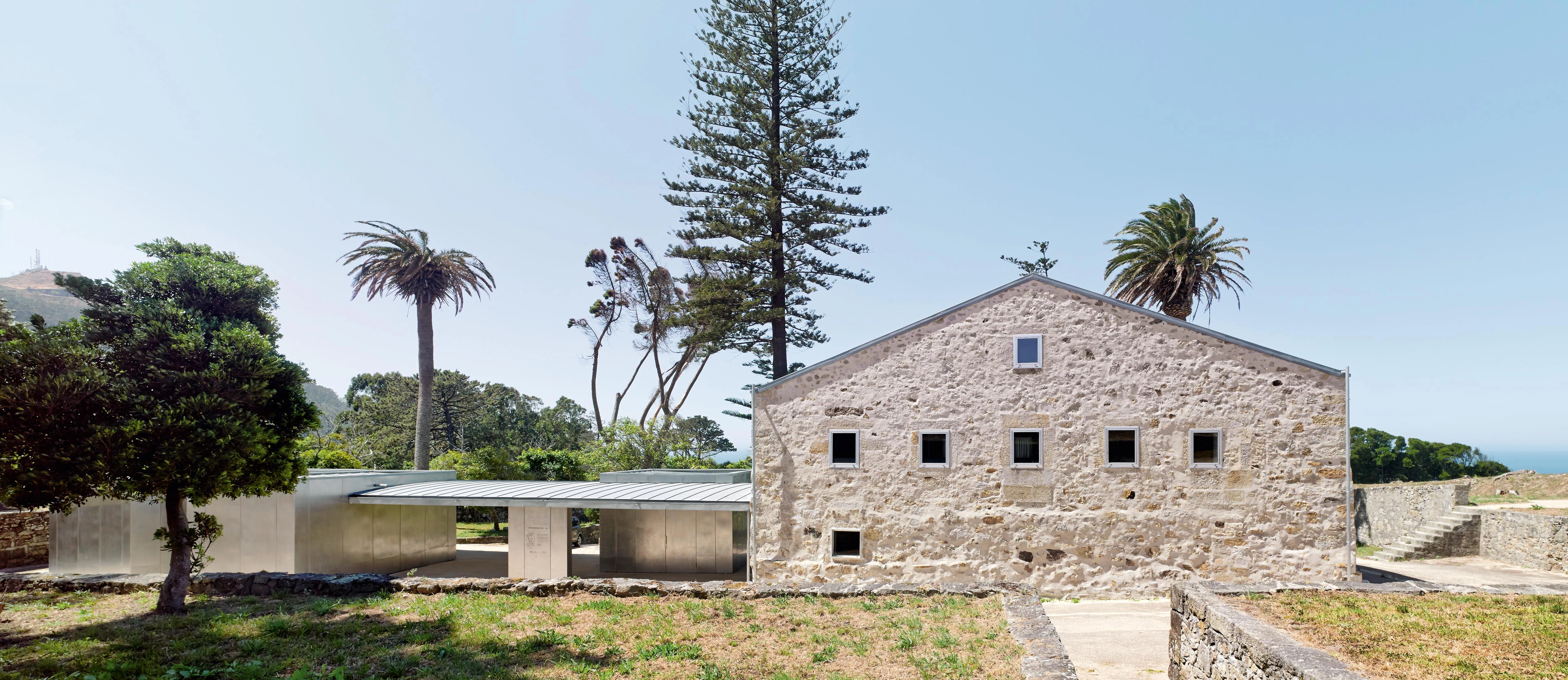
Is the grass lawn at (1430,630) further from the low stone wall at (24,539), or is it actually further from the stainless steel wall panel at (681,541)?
the low stone wall at (24,539)

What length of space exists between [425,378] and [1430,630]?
102 feet

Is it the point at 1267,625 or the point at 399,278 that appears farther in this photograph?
the point at 399,278

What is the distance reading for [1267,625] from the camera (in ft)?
20.8

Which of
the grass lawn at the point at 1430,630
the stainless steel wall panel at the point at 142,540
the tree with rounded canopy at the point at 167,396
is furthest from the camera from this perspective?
the stainless steel wall panel at the point at 142,540

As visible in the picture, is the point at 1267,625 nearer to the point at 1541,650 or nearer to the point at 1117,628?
the point at 1541,650

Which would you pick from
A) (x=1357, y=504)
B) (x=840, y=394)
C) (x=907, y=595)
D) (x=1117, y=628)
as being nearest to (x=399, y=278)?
(x=840, y=394)

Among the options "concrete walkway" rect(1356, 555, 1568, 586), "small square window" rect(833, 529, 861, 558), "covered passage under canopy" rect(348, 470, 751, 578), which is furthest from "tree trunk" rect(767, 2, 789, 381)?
"concrete walkway" rect(1356, 555, 1568, 586)

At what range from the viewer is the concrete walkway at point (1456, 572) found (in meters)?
14.8

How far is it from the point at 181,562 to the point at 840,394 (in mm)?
10122

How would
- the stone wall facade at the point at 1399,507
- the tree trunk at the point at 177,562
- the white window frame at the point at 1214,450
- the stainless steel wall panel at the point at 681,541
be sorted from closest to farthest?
the tree trunk at the point at 177,562, the white window frame at the point at 1214,450, the stainless steel wall panel at the point at 681,541, the stone wall facade at the point at 1399,507

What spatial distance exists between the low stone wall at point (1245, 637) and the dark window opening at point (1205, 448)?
3.89 meters

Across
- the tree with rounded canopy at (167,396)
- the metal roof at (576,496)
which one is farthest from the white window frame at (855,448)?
the tree with rounded canopy at (167,396)

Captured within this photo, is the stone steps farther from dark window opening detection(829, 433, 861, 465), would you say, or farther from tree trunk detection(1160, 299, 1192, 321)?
dark window opening detection(829, 433, 861, 465)

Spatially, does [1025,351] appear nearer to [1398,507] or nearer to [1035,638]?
[1035,638]
